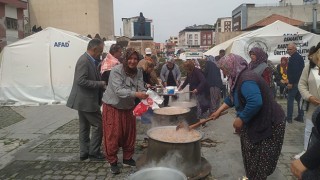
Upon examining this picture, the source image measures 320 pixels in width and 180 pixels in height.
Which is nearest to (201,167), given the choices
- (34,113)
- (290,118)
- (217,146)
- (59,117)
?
(217,146)

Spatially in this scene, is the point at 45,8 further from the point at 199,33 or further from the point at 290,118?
the point at 199,33

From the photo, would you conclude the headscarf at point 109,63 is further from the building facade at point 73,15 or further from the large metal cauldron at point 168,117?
the building facade at point 73,15

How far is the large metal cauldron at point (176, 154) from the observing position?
386cm

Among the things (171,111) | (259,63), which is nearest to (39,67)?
(171,111)

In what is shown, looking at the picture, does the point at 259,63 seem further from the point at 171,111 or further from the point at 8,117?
the point at 8,117

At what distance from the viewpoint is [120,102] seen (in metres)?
4.53

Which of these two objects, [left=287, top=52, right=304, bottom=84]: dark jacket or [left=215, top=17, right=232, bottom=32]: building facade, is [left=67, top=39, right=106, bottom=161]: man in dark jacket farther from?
[left=215, top=17, right=232, bottom=32]: building facade

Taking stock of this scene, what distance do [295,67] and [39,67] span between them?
359 inches

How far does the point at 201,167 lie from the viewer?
4.32 m

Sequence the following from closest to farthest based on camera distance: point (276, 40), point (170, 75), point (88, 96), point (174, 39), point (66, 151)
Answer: point (88, 96), point (66, 151), point (170, 75), point (276, 40), point (174, 39)

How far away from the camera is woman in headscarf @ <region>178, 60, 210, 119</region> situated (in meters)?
7.53

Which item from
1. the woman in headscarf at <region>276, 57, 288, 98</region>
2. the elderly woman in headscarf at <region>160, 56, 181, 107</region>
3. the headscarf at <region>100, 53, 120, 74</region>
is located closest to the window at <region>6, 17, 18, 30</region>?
the elderly woman in headscarf at <region>160, 56, 181, 107</region>

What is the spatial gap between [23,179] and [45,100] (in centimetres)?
745

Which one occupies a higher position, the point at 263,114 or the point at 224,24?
the point at 224,24
